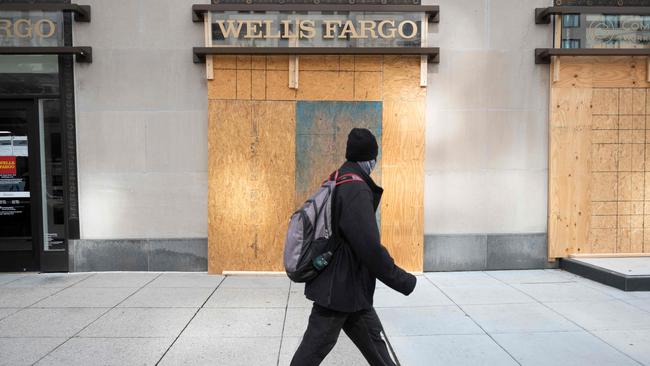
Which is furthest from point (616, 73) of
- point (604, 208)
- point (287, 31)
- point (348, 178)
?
point (348, 178)

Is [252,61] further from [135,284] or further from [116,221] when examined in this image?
[135,284]

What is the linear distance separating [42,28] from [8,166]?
2.21 meters

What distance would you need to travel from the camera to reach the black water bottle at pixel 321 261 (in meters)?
2.70

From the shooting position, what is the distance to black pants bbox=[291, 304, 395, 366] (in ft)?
9.10

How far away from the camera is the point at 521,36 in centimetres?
705

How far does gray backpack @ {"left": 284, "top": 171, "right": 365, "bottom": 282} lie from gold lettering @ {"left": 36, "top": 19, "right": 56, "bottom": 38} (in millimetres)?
6186

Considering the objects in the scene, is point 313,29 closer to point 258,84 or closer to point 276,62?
point 276,62

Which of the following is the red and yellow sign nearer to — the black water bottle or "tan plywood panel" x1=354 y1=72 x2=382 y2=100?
"tan plywood panel" x1=354 y1=72 x2=382 y2=100

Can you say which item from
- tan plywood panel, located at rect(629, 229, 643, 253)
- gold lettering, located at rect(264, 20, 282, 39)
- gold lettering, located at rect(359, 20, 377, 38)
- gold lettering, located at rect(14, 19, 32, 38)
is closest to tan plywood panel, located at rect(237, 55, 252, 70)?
gold lettering, located at rect(264, 20, 282, 39)

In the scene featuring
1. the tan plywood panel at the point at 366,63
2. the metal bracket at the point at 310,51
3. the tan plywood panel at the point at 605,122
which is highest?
the metal bracket at the point at 310,51

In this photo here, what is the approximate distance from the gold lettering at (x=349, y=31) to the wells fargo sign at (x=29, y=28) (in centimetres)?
431

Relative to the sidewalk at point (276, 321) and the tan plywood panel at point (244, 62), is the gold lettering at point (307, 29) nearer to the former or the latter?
the tan plywood panel at point (244, 62)

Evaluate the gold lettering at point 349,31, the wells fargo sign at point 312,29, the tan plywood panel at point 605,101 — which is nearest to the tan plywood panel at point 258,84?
the wells fargo sign at point 312,29

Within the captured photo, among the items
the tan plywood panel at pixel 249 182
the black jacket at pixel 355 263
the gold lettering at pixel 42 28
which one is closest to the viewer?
the black jacket at pixel 355 263
